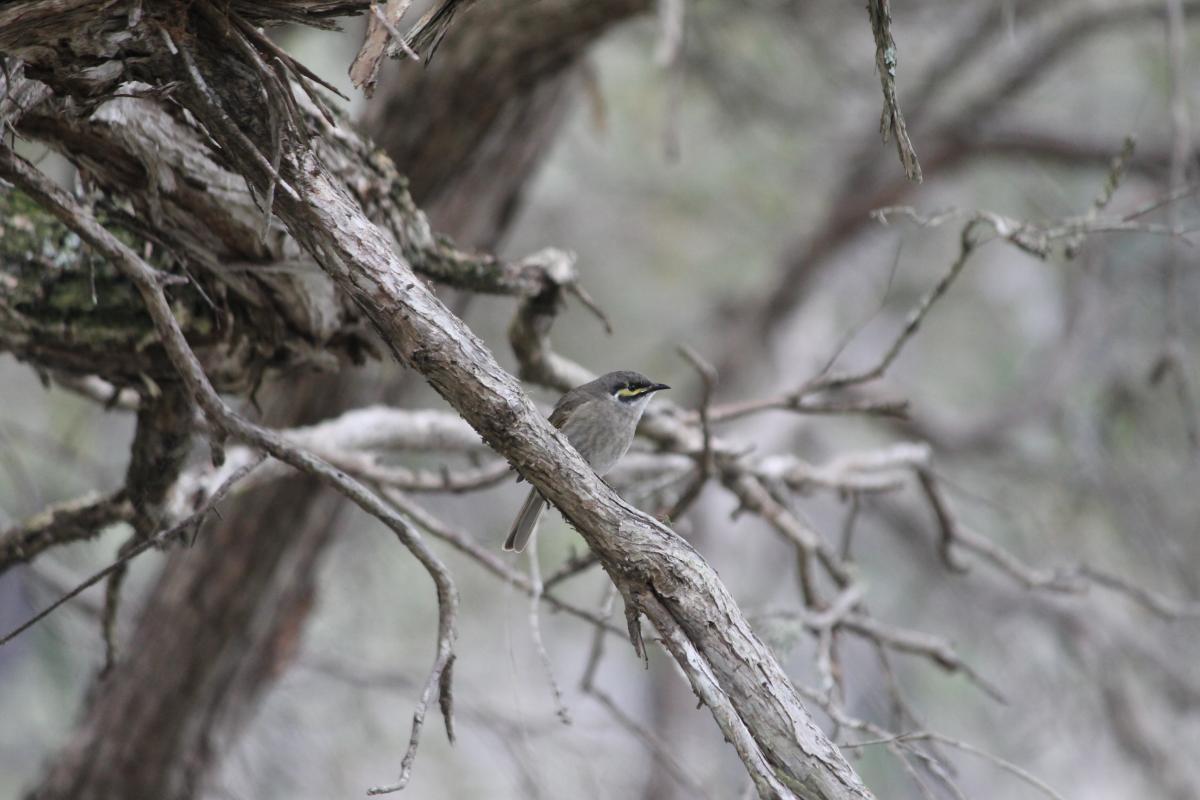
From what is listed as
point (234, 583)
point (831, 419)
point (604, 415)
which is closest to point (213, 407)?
point (604, 415)

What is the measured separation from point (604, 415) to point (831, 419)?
25.0 ft

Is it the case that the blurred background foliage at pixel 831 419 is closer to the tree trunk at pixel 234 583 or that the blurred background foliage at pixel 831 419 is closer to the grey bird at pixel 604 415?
the tree trunk at pixel 234 583

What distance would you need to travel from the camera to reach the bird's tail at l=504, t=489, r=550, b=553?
4207mm

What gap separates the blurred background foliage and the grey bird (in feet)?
4.46

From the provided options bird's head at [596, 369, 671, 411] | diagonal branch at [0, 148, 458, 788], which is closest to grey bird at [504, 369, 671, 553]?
bird's head at [596, 369, 671, 411]

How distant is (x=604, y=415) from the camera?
13.0ft

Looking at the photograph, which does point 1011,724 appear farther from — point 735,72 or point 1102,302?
point 735,72

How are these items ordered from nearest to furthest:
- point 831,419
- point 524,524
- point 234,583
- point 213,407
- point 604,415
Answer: point 213,407 → point 604,415 → point 524,524 → point 234,583 → point 831,419

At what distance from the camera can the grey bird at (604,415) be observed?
12.9ft

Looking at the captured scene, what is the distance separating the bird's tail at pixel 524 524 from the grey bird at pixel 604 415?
0.22ft

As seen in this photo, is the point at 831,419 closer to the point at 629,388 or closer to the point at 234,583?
the point at 234,583

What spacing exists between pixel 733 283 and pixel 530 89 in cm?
647

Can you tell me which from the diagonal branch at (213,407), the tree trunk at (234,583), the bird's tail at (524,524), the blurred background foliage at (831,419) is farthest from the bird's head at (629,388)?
the diagonal branch at (213,407)

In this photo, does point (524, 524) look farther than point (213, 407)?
Yes
